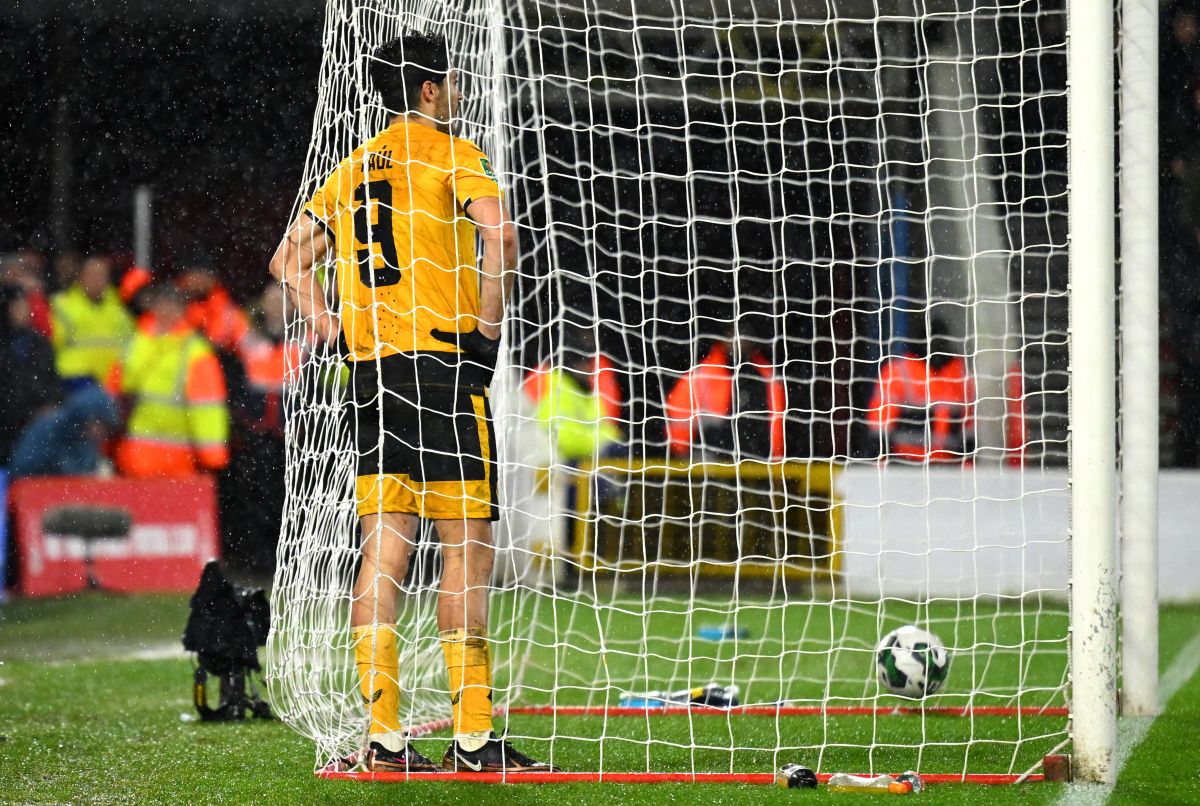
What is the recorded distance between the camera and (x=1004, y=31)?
39.9ft

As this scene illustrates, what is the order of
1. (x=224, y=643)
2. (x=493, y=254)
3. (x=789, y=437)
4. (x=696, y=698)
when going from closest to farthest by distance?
(x=493, y=254) → (x=224, y=643) → (x=696, y=698) → (x=789, y=437)

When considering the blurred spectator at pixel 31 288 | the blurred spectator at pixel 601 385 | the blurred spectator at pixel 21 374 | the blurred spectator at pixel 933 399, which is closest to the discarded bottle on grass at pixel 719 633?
the blurred spectator at pixel 601 385

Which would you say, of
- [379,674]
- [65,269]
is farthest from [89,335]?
[379,674]

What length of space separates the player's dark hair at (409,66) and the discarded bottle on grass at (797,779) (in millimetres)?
2044

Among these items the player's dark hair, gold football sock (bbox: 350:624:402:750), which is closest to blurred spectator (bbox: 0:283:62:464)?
the player's dark hair

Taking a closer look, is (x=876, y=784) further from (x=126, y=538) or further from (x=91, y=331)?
(x=91, y=331)

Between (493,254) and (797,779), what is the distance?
5.12 feet

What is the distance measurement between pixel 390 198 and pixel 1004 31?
953 cm

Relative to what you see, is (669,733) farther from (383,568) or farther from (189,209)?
(189,209)

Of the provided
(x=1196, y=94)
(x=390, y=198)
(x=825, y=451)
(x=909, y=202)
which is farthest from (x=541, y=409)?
(x=1196, y=94)

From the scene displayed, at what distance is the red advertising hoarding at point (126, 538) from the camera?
9.08m

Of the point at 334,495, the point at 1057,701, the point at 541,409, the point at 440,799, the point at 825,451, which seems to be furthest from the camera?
the point at 825,451

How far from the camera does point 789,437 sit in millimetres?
11641

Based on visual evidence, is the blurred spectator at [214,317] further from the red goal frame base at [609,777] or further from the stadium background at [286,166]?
the red goal frame base at [609,777]
